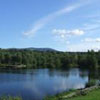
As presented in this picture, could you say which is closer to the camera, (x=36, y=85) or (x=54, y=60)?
(x=36, y=85)

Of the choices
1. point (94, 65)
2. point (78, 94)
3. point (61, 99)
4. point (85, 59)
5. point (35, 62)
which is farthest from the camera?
point (35, 62)

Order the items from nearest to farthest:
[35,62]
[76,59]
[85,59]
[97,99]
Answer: [97,99]
[85,59]
[76,59]
[35,62]

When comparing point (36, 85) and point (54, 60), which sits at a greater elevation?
point (54, 60)

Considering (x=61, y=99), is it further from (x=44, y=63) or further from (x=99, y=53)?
(x=44, y=63)

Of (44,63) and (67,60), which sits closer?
(67,60)

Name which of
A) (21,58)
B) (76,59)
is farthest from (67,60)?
(21,58)

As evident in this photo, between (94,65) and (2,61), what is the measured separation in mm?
69460

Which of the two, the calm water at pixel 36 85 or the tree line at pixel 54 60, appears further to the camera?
the tree line at pixel 54 60

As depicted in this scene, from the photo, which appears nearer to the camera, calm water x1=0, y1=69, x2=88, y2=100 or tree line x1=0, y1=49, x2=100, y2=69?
calm water x1=0, y1=69, x2=88, y2=100

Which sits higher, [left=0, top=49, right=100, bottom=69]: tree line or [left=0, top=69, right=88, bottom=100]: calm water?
[left=0, top=49, right=100, bottom=69]: tree line

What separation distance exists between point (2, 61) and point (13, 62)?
26.7 ft

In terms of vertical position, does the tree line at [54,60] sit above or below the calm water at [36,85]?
above

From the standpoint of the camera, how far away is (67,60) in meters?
159

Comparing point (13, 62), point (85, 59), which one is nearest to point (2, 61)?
point (13, 62)
